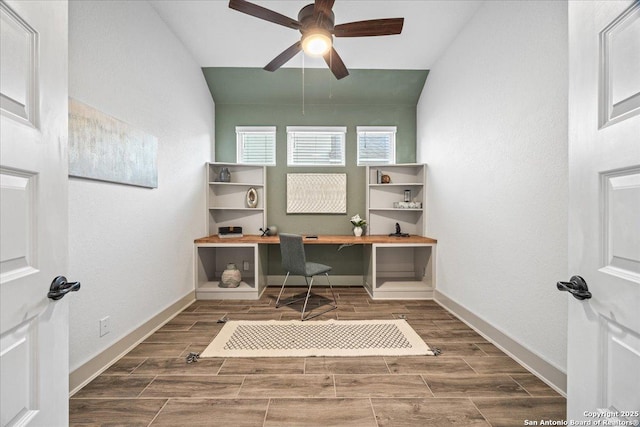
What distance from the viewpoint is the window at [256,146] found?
4125mm

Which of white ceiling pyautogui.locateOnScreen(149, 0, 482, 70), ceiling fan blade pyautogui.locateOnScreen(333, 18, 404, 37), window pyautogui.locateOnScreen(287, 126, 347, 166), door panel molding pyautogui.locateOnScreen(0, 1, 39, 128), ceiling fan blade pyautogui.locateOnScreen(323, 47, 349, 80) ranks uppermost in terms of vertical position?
white ceiling pyautogui.locateOnScreen(149, 0, 482, 70)

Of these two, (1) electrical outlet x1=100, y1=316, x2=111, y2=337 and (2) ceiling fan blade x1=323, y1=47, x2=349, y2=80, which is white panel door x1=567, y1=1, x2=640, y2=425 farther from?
(1) electrical outlet x1=100, y1=316, x2=111, y2=337

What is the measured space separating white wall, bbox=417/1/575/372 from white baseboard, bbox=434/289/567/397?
1.6 inches

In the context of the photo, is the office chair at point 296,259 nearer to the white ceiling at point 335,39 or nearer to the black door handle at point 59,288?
the black door handle at point 59,288

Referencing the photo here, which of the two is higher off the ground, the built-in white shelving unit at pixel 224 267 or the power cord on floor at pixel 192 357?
the built-in white shelving unit at pixel 224 267

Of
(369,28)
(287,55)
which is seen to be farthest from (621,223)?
(287,55)

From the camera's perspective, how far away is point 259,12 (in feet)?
6.43

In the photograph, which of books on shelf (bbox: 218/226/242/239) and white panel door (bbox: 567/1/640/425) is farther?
books on shelf (bbox: 218/226/242/239)

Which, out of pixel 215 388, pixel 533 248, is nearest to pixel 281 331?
pixel 215 388

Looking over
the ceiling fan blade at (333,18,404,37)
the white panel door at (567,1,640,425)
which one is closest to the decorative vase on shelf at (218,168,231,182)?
the ceiling fan blade at (333,18,404,37)

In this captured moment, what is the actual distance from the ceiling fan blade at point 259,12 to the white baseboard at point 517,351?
9.71 feet

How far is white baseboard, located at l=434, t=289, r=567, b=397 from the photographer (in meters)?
1.69

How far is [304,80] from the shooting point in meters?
3.71

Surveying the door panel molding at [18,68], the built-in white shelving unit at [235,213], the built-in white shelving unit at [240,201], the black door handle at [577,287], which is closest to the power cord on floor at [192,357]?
the built-in white shelving unit at [235,213]
